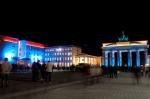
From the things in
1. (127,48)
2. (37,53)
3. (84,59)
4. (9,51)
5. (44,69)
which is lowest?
(44,69)

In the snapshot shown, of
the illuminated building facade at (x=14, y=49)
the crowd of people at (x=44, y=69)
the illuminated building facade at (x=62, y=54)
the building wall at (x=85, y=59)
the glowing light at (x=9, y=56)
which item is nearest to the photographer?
the crowd of people at (x=44, y=69)

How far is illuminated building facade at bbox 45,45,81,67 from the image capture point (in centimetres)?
12900

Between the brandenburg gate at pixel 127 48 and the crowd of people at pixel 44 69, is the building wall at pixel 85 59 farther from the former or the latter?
the crowd of people at pixel 44 69

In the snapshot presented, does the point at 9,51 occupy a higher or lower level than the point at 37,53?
lower

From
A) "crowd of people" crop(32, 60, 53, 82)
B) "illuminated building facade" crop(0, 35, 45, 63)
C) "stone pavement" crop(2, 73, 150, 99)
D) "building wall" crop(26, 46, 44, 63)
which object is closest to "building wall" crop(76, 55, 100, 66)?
"building wall" crop(26, 46, 44, 63)

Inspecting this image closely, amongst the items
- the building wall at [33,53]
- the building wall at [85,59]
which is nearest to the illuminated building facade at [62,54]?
the building wall at [85,59]

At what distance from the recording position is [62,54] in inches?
5182

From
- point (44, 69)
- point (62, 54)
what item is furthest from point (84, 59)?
point (44, 69)

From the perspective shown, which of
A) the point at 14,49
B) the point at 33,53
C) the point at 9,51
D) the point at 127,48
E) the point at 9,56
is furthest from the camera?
the point at 127,48

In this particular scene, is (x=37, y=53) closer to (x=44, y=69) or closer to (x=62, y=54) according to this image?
(x=62, y=54)

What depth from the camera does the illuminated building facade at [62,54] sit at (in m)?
129

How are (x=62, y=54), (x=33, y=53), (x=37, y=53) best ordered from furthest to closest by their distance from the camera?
(x=62, y=54) < (x=37, y=53) < (x=33, y=53)

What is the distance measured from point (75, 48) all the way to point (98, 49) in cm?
2723

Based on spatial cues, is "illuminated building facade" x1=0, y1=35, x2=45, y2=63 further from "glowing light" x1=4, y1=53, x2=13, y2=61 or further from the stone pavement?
the stone pavement
